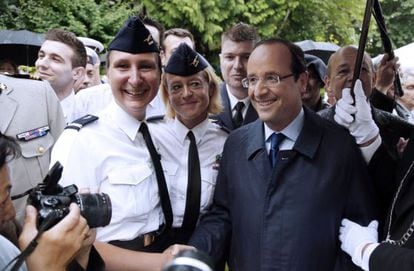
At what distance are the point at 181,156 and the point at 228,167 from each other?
0.98 ft

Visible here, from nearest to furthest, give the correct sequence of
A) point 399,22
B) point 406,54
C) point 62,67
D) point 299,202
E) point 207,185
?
point 299,202
point 207,185
point 62,67
point 406,54
point 399,22

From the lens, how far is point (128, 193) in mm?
2725

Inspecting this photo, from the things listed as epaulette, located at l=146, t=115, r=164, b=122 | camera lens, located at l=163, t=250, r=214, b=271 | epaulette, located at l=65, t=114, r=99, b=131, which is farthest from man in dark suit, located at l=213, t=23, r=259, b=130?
camera lens, located at l=163, t=250, r=214, b=271

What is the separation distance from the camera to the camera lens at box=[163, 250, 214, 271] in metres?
1.20

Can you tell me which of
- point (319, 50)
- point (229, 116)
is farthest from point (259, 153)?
point (319, 50)

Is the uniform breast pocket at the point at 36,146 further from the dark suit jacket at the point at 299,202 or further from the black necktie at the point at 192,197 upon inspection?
the dark suit jacket at the point at 299,202

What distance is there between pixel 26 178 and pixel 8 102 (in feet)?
1.48

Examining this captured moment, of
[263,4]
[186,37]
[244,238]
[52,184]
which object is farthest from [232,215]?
[263,4]

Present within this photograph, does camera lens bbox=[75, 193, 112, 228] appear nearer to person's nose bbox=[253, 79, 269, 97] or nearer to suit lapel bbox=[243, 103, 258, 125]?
person's nose bbox=[253, 79, 269, 97]

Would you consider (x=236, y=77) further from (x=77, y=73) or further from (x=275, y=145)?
(x=275, y=145)

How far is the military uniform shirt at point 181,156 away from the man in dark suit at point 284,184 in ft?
0.39

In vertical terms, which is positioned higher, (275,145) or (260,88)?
(260,88)

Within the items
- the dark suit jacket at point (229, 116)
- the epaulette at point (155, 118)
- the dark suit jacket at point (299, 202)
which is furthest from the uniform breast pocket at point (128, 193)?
the dark suit jacket at point (229, 116)

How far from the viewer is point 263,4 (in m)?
12.9
